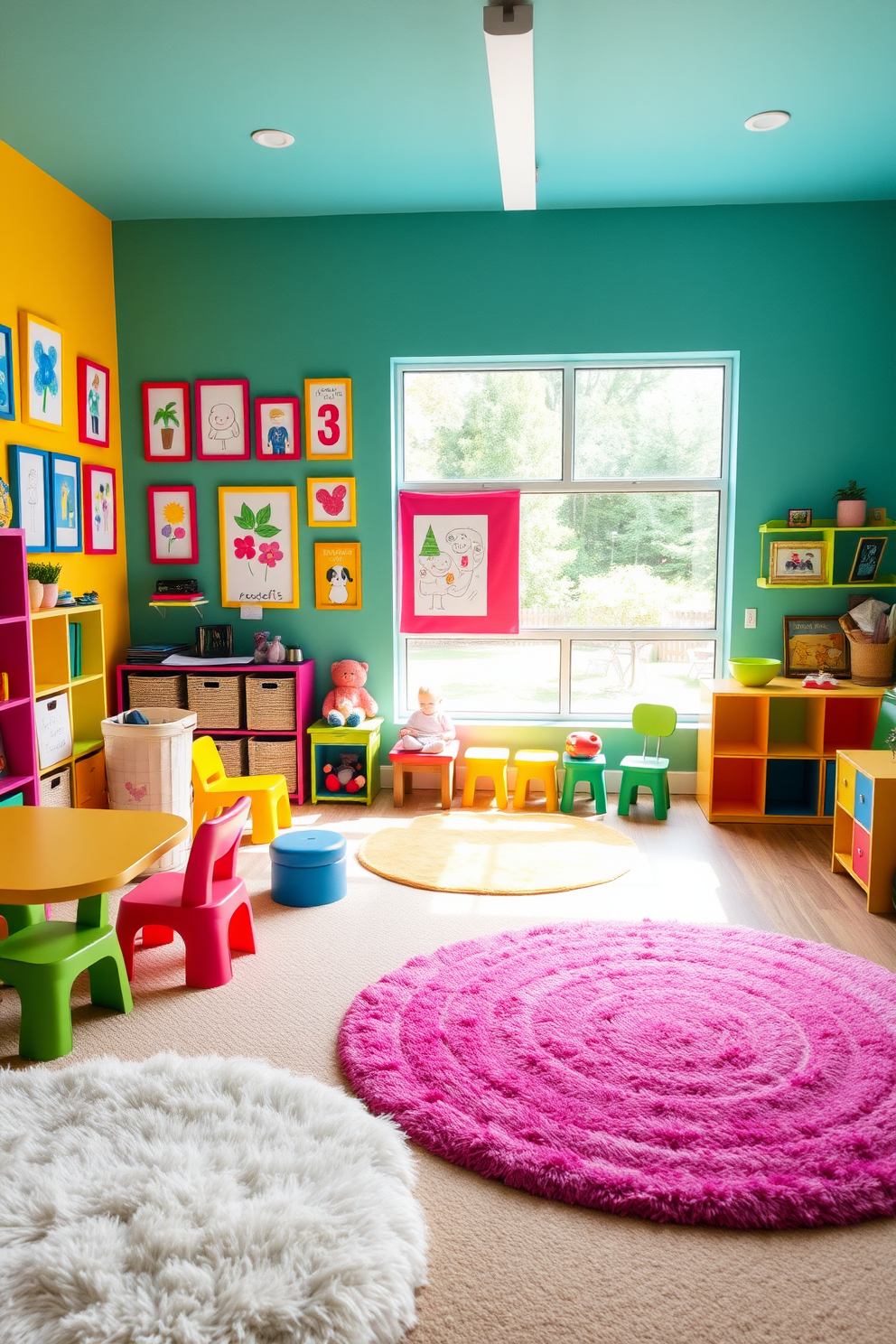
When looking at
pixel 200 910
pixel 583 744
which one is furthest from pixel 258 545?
pixel 200 910

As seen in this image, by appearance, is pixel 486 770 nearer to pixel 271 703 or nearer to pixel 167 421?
pixel 271 703

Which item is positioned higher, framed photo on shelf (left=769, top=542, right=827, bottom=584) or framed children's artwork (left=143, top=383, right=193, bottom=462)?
framed children's artwork (left=143, top=383, right=193, bottom=462)

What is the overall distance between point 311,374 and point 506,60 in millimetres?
2330

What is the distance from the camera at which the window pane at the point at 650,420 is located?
512 centimetres

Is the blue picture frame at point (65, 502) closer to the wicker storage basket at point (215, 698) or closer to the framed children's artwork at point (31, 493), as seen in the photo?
the framed children's artwork at point (31, 493)

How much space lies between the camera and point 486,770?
194 inches

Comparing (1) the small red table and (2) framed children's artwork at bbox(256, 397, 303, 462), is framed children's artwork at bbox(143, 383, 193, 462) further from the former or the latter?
(1) the small red table

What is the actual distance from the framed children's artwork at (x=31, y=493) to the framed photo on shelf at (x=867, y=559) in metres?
4.00

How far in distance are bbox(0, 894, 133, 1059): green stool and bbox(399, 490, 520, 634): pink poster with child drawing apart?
2835 millimetres

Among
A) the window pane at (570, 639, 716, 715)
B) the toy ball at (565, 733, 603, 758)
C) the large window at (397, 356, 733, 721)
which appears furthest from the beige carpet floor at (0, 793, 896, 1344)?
the large window at (397, 356, 733, 721)

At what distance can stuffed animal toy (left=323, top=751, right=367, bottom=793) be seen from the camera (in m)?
5.02

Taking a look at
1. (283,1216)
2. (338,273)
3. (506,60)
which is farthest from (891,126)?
(283,1216)

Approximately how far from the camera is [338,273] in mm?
5039

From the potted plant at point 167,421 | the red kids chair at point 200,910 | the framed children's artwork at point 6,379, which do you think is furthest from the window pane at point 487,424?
the red kids chair at point 200,910
